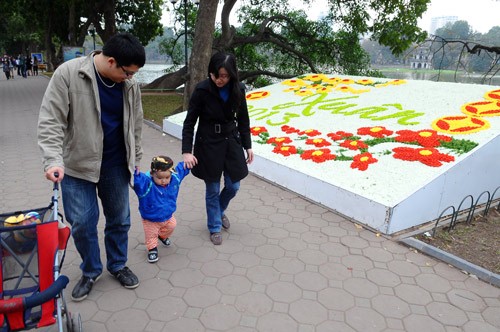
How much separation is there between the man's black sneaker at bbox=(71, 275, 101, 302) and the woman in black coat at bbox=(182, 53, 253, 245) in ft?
3.84

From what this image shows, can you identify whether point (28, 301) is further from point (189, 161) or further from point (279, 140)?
point (279, 140)

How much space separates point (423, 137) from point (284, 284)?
3432 millimetres

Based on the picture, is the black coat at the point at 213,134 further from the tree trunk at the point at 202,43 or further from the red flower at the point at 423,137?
the tree trunk at the point at 202,43

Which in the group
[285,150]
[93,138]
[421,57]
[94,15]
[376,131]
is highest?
[94,15]

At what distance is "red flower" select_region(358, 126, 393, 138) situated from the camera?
582 centimetres

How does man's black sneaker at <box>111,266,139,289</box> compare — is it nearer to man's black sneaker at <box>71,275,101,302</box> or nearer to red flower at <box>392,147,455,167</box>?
man's black sneaker at <box>71,275,101,302</box>

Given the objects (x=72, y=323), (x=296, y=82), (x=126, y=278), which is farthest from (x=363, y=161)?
(x=296, y=82)

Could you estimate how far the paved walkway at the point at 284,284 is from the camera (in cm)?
268

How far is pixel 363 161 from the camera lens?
5.02 metres

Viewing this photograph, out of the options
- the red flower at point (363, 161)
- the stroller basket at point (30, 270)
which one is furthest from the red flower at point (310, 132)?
the stroller basket at point (30, 270)

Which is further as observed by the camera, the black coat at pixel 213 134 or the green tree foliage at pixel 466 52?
the green tree foliage at pixel 466 52

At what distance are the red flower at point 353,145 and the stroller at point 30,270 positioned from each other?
14.3 ft

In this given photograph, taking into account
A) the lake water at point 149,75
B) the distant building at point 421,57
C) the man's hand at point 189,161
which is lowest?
the lake water at point 149,75

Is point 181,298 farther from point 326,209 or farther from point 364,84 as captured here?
point 364,84
